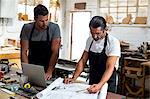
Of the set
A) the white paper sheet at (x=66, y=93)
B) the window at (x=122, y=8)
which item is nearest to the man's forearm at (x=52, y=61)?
the white paper sheet at (x=66, y=93)

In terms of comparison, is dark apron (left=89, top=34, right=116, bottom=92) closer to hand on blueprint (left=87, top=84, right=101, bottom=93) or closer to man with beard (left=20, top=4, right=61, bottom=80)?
man with beard (left=20, top=4, right=61, bottom=80)

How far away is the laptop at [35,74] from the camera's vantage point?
186cm

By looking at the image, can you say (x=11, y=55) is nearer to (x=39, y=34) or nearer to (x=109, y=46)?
(x=39, y=34)

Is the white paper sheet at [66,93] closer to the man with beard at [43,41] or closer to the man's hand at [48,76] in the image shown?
the man's hand at [48,76]

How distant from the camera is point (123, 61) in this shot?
17.0 ft

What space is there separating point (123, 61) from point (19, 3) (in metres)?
2.94

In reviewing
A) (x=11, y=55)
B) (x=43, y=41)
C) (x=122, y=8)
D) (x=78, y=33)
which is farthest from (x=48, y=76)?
(x=78, y=33)

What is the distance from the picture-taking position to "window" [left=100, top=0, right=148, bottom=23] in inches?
226

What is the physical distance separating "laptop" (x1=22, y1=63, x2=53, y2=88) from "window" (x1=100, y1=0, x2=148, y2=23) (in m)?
4.29

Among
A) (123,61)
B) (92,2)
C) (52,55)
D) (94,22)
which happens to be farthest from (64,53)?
(94,22)

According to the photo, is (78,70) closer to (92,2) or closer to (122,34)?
(122,34)

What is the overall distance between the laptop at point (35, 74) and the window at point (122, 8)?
14.1ft

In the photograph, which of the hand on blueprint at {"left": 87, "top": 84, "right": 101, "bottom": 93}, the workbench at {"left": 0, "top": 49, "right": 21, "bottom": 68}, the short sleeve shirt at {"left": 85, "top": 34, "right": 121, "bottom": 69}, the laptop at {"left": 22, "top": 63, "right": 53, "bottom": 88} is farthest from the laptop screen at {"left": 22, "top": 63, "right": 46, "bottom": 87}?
the workbench at {"left": 0, "top": 49, "right": 21, "bottom": 68}

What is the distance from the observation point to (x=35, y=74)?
6.31 ft
